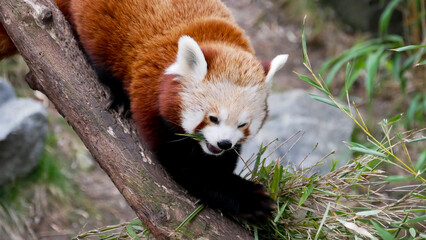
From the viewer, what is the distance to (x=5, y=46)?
2564 millimetres

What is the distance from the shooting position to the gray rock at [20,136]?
11.7ft

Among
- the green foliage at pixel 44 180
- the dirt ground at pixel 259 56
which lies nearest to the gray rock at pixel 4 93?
the green foliage at pixel 44 180

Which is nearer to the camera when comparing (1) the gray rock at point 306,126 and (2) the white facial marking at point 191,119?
(2) the white facial marking at point 191,119

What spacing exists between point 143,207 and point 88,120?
43 centimetres

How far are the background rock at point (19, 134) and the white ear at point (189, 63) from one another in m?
1.95

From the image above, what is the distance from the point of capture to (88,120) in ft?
6.68

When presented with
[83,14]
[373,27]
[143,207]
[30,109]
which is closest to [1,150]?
[30,109]

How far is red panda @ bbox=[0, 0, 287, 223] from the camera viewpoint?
1.99 meters

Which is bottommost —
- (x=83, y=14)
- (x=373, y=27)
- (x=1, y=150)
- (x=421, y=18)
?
(x=1, y=150)

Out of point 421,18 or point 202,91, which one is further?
point 421,18

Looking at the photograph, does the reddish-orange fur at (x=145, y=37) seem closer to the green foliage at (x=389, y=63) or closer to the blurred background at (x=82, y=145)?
the blurred background at (x=82, y=145)

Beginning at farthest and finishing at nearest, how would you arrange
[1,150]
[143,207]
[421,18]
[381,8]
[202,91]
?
[381,8] < [421,18] < [1,150] < [202,91] < [143,207]

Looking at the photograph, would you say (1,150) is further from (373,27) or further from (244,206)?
(373,27)

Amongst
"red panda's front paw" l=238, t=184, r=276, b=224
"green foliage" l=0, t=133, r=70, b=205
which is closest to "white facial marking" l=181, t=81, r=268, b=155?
"red panda's front paw" l=238, t=184, r=276, b=224
